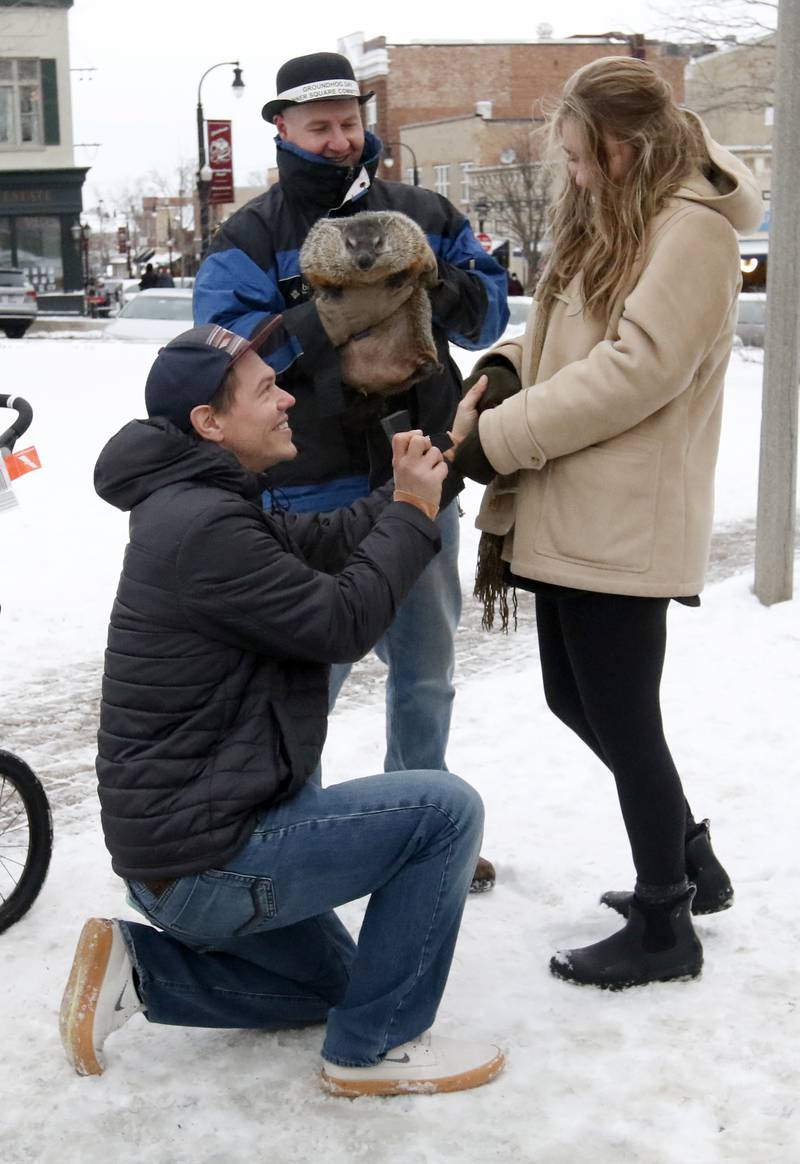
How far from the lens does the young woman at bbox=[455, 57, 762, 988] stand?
3.03 metres

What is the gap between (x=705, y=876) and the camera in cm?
358

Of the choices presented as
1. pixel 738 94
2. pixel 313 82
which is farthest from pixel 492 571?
pixel 738 94

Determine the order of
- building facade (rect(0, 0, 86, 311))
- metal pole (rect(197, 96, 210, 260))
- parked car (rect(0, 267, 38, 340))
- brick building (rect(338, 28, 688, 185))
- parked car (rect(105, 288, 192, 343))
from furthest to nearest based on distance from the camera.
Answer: brick building (rect(338, 28, 688, 185)), building facade (rect(0, 0, 86, 311)), metal pole (rect(197, 96, 210, 260)), parked car (rect(0, 267, 38, 340)), parked car (rect(105, 288, 192, 343))

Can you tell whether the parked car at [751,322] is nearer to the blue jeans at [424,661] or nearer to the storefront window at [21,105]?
the blue jeans at [424,661]

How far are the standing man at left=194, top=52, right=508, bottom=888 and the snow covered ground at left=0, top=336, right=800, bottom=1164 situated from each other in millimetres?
809

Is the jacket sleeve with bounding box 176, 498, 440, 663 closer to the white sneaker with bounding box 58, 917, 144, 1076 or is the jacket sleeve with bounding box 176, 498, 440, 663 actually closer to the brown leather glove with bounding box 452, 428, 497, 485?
the brown leather glove with bounding box 452, 428, 497, 485

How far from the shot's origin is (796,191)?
6.43 metres

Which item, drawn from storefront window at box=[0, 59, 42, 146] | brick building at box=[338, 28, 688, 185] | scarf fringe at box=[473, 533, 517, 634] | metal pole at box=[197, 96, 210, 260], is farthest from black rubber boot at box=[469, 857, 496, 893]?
brick building at box=[338, 28, 688, 185]

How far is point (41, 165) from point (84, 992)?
1676 inches

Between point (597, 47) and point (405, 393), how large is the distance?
80.9 metres

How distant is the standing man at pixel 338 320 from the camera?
3576mm

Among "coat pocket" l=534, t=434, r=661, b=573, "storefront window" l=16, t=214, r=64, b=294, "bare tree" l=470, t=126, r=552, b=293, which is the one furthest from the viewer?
"bare tree" l=470, t=126, r=552, b=293

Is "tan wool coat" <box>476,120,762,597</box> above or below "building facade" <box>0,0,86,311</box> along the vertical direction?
below

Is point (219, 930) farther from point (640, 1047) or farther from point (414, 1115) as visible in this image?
point (640, 1047)
